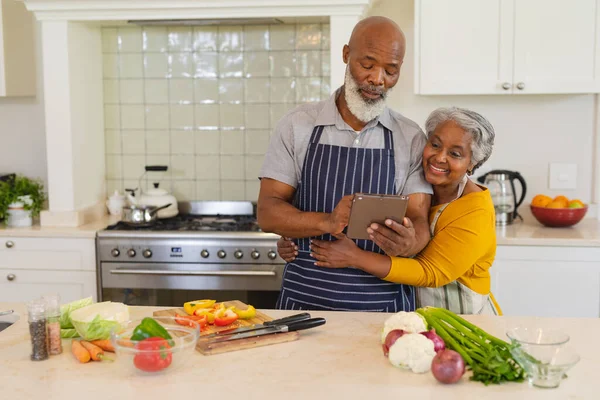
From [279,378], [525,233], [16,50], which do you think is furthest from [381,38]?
[16,50]

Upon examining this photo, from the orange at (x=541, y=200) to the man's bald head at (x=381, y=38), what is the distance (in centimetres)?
177

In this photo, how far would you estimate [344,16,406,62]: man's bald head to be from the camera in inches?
94.9

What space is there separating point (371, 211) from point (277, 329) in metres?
0.50

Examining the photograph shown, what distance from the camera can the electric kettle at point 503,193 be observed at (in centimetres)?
390

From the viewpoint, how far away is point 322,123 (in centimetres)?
261

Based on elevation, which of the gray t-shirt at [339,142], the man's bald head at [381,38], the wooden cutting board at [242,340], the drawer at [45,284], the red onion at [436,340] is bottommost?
the drawer at [45,284]

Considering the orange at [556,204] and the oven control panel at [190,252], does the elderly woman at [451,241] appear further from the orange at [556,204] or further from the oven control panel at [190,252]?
the orange at [556,204]

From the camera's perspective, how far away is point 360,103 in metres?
2.51

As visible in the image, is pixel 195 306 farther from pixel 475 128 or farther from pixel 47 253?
pixel 47 253

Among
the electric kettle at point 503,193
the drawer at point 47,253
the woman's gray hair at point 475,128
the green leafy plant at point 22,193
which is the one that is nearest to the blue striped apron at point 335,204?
the woman's gray hair at point 475,128

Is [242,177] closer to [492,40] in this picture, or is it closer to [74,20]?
[74,20]

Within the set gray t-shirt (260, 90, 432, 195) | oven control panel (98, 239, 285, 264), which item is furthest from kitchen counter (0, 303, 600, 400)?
oven control panel (98, 239, 285, 264)

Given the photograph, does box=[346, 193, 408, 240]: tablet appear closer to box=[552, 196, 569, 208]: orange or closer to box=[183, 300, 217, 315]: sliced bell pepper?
box=[183, 300, 217, 315]: sliced bell pepper

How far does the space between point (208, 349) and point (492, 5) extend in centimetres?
254
